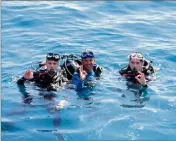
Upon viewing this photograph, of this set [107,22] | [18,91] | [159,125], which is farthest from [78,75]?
[107,22]

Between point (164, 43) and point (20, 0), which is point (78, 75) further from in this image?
point (20, 0)

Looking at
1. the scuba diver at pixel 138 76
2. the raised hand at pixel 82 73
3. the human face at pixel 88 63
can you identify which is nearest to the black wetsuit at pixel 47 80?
the raised hand at pixel 82 73

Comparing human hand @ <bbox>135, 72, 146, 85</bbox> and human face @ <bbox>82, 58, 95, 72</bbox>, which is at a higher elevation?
Result: human face @ <bbox>82, 58, 95, 72</bbox>

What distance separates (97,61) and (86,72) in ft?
6.98

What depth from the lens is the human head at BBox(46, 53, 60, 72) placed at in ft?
32.4

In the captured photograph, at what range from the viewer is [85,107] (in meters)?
9.77

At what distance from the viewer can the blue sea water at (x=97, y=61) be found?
8.92m

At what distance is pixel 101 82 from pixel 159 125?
247 centimetres

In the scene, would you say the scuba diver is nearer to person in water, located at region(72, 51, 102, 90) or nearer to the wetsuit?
the wetsuit

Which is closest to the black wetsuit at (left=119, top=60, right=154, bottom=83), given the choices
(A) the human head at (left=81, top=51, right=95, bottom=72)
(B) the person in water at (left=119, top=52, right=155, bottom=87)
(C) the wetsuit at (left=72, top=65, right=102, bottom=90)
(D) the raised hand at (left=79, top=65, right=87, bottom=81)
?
(B) the person in water at (left=119, top=52, right=155, bottom=87)

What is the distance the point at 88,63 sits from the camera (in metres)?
10.6

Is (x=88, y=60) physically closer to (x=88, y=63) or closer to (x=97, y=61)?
(x=88, y=63)

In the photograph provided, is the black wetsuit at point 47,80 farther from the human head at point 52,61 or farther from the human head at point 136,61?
the human head at point 136,61

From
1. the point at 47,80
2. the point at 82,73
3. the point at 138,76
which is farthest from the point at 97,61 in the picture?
the point at 47,80
